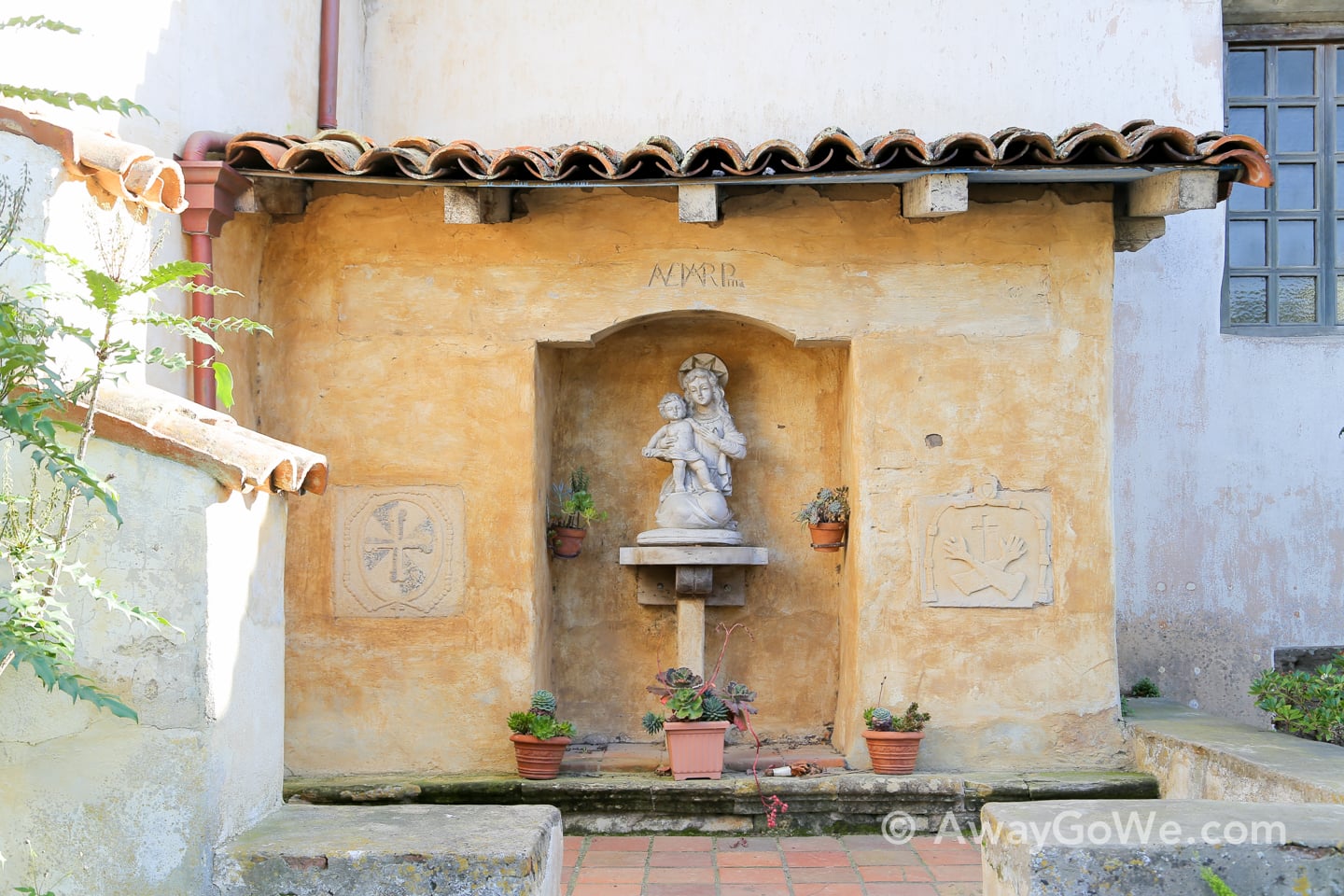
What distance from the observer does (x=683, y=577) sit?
7395mm

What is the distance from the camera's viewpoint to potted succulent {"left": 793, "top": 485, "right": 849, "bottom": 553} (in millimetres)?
7434

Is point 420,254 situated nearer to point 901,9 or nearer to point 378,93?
point 378,93

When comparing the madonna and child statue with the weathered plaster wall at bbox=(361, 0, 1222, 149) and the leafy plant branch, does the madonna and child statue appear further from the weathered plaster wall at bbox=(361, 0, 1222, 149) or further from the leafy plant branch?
the leafy plant branch

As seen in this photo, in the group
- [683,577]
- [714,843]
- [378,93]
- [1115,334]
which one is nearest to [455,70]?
[378,93]

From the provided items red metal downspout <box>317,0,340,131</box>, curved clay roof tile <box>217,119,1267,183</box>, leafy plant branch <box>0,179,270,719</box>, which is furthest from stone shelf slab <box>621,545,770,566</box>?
leafy plant branch <box>0,179,270,719</box>

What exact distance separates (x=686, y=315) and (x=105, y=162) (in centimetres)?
377

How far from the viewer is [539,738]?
678 cm

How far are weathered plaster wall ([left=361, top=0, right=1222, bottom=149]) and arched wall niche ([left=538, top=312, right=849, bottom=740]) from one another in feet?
4.92

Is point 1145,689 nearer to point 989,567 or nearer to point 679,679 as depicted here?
point 989,567

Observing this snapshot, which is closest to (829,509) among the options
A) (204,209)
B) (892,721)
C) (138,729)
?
(892,721)

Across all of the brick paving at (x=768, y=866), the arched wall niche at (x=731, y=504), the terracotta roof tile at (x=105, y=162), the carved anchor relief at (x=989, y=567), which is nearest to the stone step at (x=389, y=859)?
the brick paving at (x=768, y=866)

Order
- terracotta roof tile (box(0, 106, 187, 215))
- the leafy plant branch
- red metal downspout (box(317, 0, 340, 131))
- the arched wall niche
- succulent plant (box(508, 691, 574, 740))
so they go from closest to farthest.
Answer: the leafy plant branch
terracotta roof tile (box(0, 106, 187, 215))
succulent plant (box(508, 691, 574, 740))
the arched wall niche
red metal downspout (box(317, 0, 340, 131))

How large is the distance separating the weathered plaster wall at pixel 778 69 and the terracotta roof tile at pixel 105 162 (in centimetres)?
446

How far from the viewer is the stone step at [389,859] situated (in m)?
3.68
